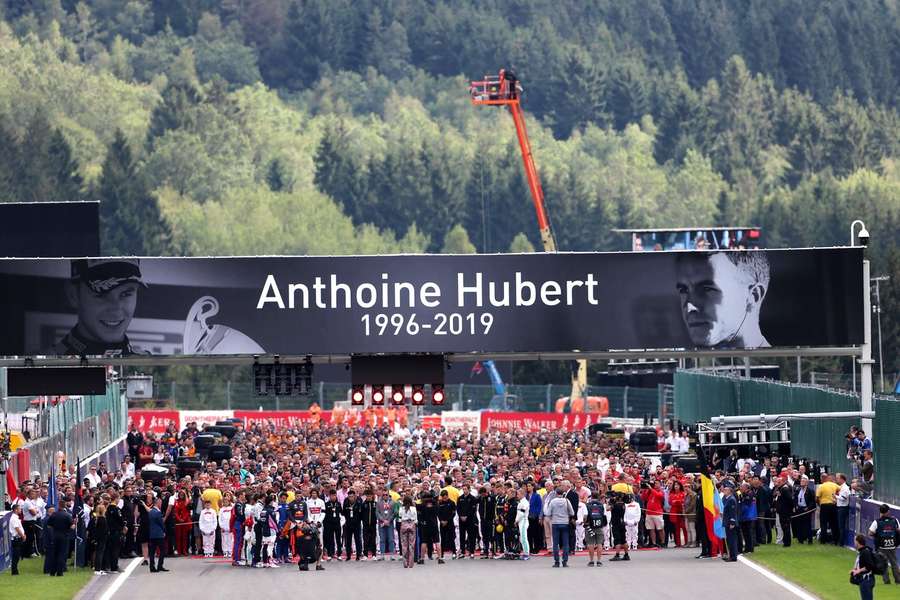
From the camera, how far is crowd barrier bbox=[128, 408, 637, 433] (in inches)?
2749

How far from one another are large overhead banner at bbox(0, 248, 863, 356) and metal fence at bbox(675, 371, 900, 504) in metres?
2.73

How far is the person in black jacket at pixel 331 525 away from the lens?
32.4 meters

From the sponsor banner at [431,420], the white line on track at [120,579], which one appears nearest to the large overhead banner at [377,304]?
the white line on track at [120,579]

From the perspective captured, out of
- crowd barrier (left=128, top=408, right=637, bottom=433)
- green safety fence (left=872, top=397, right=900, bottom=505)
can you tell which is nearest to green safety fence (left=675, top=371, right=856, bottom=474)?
green safety fence (left=872, top=397, right=900, bottom=505)

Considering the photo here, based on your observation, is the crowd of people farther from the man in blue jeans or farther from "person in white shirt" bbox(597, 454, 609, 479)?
"person in white shirt" bbox(597, 454, 609, 479)

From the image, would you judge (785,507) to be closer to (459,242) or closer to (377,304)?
(377,304)

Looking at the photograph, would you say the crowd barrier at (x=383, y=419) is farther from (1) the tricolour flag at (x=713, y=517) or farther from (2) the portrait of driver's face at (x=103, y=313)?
(2) the portrait of driver's face at (x=103, y=313)

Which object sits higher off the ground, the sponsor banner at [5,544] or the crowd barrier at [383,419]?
the crowd barrier at [383,419]

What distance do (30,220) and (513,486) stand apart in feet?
76.2

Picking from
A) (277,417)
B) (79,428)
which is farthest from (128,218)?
(79,428)

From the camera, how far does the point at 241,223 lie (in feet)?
593

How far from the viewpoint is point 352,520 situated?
107 feet

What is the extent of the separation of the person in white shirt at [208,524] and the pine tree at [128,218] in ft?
406

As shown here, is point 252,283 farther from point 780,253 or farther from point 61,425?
point 61,425
